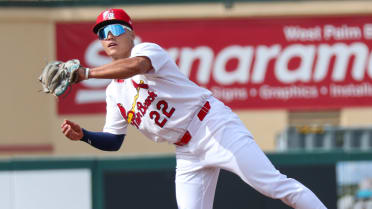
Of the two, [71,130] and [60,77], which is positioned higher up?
[60,77]

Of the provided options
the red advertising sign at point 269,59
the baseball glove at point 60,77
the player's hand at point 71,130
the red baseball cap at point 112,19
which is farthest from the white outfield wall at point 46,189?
the red advertising sign at point 269,59

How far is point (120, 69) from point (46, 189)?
3354 millimetres

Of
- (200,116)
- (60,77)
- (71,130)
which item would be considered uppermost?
(60,77)

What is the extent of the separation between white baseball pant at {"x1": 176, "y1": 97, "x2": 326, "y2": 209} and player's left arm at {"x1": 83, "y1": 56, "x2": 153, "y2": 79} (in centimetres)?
70

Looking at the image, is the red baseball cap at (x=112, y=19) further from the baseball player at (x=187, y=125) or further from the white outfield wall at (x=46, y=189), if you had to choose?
the white outfield wall at (x=46, y=189)

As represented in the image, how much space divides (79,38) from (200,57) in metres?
2.42

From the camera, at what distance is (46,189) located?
7730 millimetres

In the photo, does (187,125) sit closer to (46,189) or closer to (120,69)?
(120,69)

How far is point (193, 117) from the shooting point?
5297 millimetres

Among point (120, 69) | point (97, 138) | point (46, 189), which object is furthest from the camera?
point (46, 189)

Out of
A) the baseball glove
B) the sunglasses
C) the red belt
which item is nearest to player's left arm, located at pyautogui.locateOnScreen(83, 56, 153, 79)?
the baseball glove

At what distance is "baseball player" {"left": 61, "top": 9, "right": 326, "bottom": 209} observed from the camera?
5.16m

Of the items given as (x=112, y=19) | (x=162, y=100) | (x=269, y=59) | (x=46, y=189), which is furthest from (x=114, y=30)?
(x=269, y=59)

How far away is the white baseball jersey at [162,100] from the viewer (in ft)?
16.9
